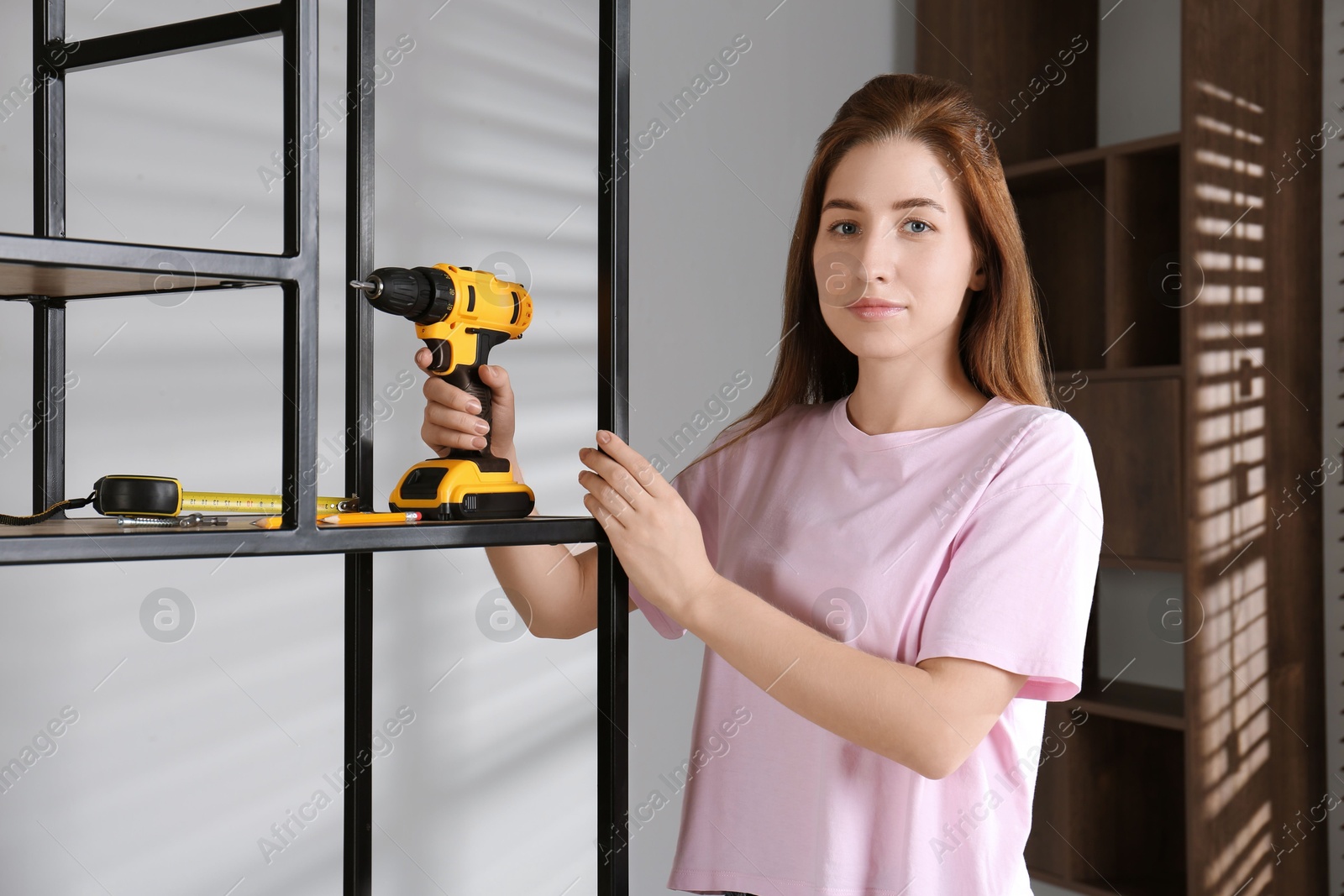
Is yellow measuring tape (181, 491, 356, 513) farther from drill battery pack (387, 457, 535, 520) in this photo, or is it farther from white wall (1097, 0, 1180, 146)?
white wall (1097, 0, 1180, 146)

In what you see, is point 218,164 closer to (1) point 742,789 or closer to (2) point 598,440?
(2) point 598,440

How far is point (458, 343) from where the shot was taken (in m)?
0.97

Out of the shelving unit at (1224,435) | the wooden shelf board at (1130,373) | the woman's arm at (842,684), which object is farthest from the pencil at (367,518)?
the shelving unit at (1224,435)

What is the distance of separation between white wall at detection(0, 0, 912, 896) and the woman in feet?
1.87

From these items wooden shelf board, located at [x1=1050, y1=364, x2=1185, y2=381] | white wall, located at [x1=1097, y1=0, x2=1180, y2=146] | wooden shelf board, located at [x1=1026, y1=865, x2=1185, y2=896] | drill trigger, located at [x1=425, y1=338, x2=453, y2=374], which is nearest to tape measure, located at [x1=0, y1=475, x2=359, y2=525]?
drill trigger, located at [x1=425, y1=338, x2=453, y2=374]

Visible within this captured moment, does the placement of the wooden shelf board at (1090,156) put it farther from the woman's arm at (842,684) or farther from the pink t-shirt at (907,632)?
the woman's arm at (842,684)

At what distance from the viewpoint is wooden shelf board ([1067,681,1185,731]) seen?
211 cm

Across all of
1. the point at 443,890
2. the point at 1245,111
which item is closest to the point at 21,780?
the point at 443,890

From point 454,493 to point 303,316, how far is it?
0.80 ft

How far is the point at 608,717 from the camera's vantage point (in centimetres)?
92

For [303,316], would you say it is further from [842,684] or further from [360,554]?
[842,684]

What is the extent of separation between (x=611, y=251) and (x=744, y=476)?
521 mm

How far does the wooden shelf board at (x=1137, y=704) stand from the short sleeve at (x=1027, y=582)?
1.12 metres

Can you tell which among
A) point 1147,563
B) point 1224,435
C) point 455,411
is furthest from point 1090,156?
point 455,411
